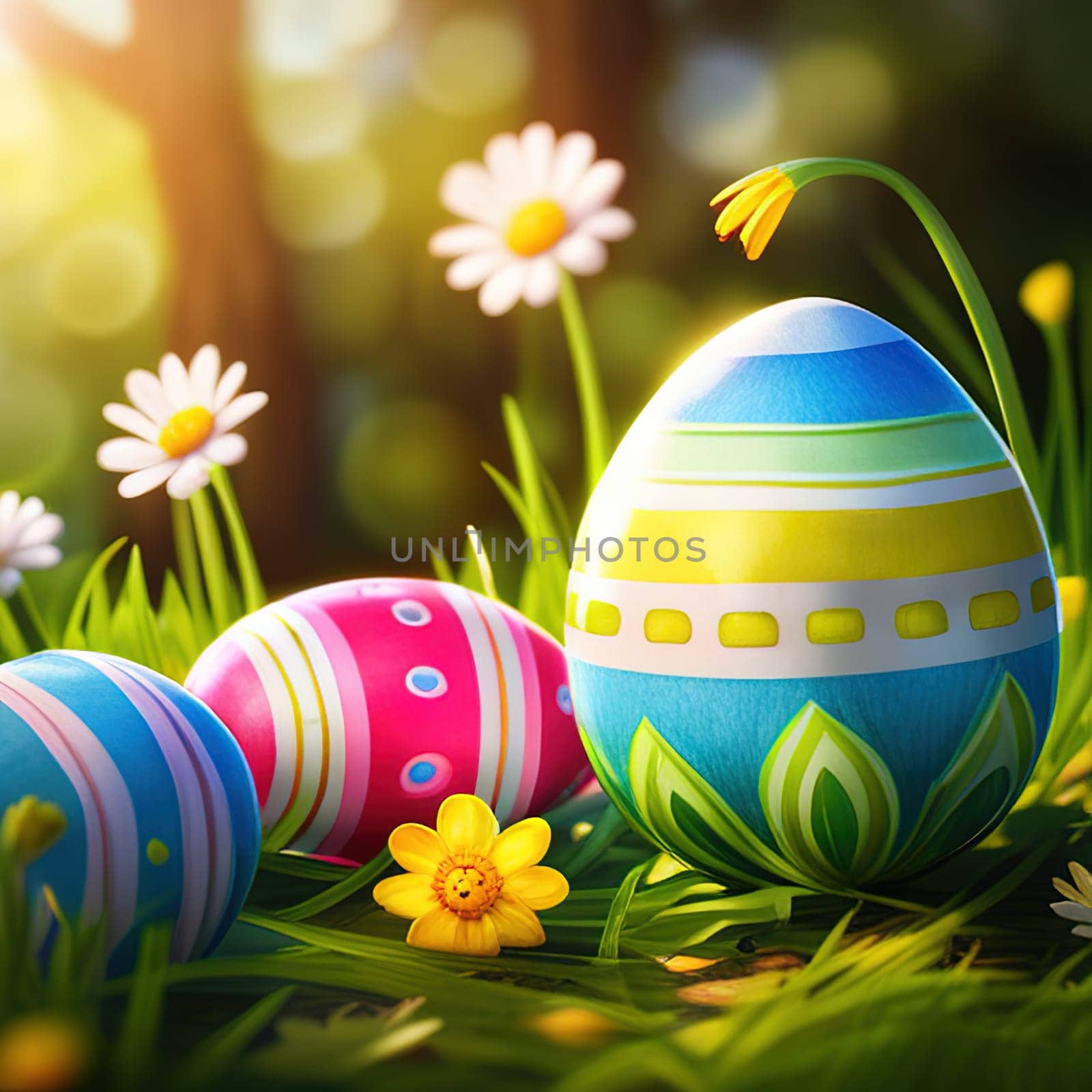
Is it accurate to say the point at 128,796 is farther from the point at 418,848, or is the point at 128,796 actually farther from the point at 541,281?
the point at 541,281

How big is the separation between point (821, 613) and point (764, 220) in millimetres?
387

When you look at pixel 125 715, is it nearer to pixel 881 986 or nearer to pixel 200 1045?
pixel 200 1045

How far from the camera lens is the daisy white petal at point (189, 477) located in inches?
62.2

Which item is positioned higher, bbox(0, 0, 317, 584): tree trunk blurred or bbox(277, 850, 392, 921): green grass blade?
bbox(0, 0, 317, 584): tree trunk blurred

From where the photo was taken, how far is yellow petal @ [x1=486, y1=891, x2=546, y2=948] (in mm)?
1152

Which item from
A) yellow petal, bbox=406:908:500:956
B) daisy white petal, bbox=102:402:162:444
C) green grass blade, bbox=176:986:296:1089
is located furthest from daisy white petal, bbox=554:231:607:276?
green grass blade, bbox=176:986:296:1089

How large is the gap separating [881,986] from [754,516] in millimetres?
356

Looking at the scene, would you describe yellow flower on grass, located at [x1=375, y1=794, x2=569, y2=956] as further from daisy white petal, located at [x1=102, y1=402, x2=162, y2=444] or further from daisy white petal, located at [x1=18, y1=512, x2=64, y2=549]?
daisy white petal, located at [x1=18, y1=512, x2=64, y2=549]

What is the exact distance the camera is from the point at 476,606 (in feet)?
4.82

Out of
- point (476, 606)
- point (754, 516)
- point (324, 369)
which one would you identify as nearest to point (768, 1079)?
point (754, 516)

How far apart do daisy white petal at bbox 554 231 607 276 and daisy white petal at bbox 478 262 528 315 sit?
57 millimetres

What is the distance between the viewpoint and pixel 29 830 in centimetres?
93

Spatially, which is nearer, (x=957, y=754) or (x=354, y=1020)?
(x=354, y=1020)

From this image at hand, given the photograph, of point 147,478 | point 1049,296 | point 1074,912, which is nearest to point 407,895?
point 1074,912
